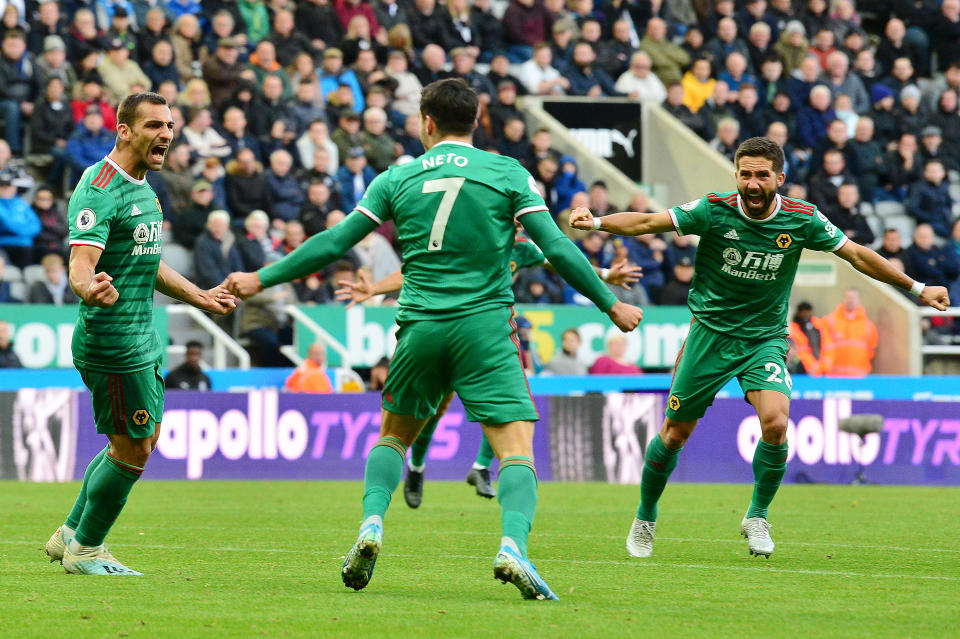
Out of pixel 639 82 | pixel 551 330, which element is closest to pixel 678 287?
pixel 551 330

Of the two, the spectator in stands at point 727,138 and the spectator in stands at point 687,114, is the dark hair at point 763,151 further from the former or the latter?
the spectator in stands at point 687,114

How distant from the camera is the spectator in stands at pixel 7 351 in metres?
17.2

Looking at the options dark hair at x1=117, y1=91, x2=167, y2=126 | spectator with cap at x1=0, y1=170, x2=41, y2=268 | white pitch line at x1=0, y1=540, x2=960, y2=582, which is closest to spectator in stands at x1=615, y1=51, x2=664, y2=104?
spectator with cap at x1=0, y1=170, x2=41, y2=268

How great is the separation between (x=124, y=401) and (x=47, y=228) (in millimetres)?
11475

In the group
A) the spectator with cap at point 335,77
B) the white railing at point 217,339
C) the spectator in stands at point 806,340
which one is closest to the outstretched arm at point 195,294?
the white railing at point 217,339

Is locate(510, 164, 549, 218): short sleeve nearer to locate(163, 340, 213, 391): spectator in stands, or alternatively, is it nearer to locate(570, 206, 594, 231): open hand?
locate(570, 206, 594, 231): open hand

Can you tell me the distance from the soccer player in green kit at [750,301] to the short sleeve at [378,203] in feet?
8.05

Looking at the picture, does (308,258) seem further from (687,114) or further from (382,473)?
(687,114)

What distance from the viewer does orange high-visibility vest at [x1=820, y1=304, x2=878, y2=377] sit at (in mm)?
20141

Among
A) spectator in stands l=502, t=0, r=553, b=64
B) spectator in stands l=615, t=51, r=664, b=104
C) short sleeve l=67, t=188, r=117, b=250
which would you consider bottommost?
short sleeve l=67, t=188, r=117, b=250

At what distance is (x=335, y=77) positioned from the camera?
22.2m

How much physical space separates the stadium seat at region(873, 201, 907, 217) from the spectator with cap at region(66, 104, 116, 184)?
12.1 m

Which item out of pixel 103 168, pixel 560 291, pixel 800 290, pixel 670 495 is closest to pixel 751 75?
pixel 800 290

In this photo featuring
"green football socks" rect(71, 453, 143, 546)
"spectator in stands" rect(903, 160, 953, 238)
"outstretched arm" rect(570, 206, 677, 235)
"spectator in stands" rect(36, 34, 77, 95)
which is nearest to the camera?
"green football socks" rect(71, 453, 143, 546)
